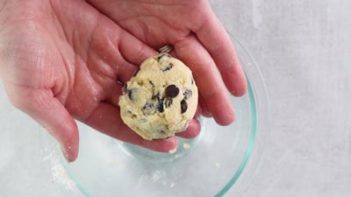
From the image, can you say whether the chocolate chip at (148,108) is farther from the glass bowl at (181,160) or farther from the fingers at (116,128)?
the glass bowl at (181,160)

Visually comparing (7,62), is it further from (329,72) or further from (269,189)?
(329,72)

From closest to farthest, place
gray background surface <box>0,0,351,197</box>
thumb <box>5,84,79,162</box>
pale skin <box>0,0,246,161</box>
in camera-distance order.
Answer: thumb <box>5,84,79,162</box>, pale skin <box>0,0,246,161</box>, gray background surface <box>0,0,351,197</box>

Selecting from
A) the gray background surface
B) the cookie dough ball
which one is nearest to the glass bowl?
the gray background surface

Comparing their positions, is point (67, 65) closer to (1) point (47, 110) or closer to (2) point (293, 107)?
(1) point (47, 110)

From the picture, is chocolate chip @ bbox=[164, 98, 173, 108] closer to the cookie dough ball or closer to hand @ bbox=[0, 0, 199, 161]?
the cookie dough ball

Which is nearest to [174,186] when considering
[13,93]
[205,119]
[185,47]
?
[205,119]

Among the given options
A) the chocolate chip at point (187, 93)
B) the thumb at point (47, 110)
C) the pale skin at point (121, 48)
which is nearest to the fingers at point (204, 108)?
the pale skin at point (121, 48)
